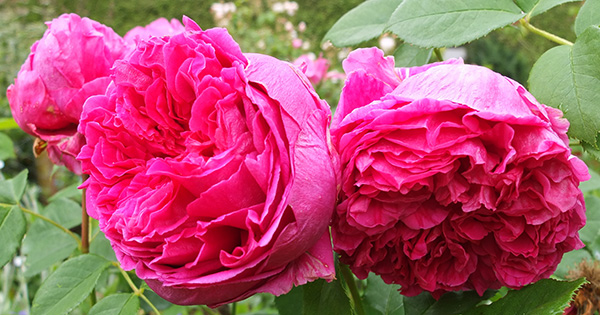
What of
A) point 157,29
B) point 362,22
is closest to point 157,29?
point 157,29

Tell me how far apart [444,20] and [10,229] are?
0.54 metres

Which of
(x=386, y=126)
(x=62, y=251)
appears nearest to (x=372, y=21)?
(x=386, y=126)

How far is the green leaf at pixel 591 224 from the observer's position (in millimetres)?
712

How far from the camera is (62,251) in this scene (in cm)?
77

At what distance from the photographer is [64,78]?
1.93ft

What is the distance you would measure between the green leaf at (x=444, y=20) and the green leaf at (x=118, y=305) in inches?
15.4

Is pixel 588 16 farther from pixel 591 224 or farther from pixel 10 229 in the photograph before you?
pixel 10 229

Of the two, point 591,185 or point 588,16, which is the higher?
point 588,16

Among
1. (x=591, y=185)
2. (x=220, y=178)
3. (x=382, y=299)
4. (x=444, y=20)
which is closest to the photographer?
(x=220, y=178)

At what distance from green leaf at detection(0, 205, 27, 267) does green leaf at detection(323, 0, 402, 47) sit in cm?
44

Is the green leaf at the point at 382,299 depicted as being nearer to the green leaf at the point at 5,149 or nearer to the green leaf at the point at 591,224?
the green leaf at the point at 591,224

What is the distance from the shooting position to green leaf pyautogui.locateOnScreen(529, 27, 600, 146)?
0.43 meters

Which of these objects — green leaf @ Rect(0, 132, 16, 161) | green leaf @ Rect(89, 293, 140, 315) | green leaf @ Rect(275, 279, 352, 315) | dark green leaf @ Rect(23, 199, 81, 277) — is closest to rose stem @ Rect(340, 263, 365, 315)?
green leaf @ Rect(275, 279, 352, 315)

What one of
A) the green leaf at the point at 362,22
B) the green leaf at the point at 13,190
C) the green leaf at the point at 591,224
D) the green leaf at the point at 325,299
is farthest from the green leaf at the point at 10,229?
the green leaf at the point at 591,224
